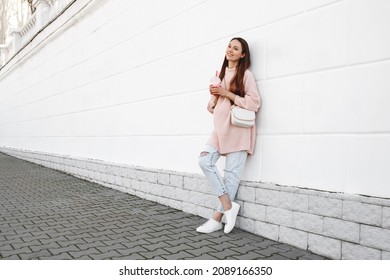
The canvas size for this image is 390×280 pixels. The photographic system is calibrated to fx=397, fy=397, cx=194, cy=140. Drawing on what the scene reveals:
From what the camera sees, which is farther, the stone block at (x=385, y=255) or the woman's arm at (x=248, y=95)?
the woman's arm at (x=248, y=95)

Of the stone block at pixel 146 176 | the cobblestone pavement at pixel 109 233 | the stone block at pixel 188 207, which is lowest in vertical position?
the cobblestone pavement at pixel 109 233

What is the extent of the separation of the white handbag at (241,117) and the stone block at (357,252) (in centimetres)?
145

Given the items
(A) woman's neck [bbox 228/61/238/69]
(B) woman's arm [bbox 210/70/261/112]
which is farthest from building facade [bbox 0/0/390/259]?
(A) woman's neck [bbox 228/61/238/69]

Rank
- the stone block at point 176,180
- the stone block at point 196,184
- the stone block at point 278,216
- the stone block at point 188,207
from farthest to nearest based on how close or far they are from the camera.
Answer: the stone block at point 176,180
the stone block at point 188,207
the stone block at point 196,184
the stone block at point 278,216

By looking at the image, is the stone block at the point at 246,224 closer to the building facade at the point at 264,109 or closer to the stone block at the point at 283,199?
the building facade at the point at 264,109

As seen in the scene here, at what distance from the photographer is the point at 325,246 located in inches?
132

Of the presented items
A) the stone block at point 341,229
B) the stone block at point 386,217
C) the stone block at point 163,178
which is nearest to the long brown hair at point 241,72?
the stone block at point 341,229

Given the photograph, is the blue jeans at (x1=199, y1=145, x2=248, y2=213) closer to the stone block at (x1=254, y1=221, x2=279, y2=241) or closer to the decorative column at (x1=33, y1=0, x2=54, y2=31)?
the stone block at (x1=254, y1=221, x2=279, y2=241)

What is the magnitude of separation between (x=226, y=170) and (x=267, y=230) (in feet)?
2.46

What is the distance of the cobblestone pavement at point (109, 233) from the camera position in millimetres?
3443

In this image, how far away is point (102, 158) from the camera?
24.9 ft
